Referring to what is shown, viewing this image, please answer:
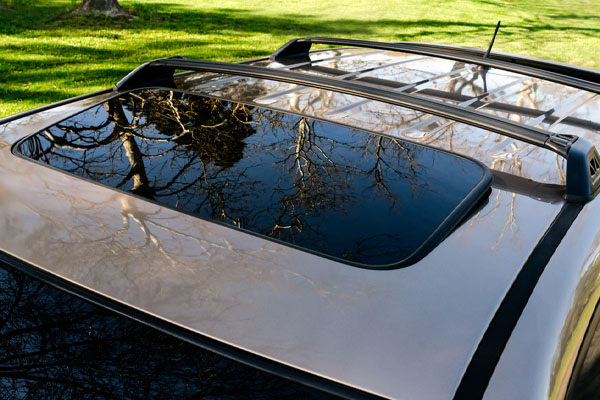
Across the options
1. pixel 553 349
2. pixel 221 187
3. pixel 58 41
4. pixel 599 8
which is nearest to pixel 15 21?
pixel 58 41

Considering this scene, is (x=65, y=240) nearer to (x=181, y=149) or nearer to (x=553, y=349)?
(x=181, y=149)

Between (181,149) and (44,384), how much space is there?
0.82 m

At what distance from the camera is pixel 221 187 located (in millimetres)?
1514

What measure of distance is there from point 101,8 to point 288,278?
13709 millimetres

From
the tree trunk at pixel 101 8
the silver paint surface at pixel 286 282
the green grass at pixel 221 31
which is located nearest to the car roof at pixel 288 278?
the silver paint surface at pixel 286 282

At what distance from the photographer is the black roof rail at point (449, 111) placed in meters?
1.57

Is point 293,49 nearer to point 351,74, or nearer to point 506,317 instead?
point 351,74

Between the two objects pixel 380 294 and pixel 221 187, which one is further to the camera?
pixel 221 187

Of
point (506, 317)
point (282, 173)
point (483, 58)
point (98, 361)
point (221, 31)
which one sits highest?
point (483, 58)

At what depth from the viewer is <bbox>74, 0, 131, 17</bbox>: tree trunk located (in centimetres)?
1304

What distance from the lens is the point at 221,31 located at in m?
12.9

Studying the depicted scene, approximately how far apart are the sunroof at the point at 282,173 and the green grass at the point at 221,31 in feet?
16.2

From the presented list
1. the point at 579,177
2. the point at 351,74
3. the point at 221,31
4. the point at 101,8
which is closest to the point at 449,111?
the point at 579,177

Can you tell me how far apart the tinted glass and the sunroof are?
1.15 ft
